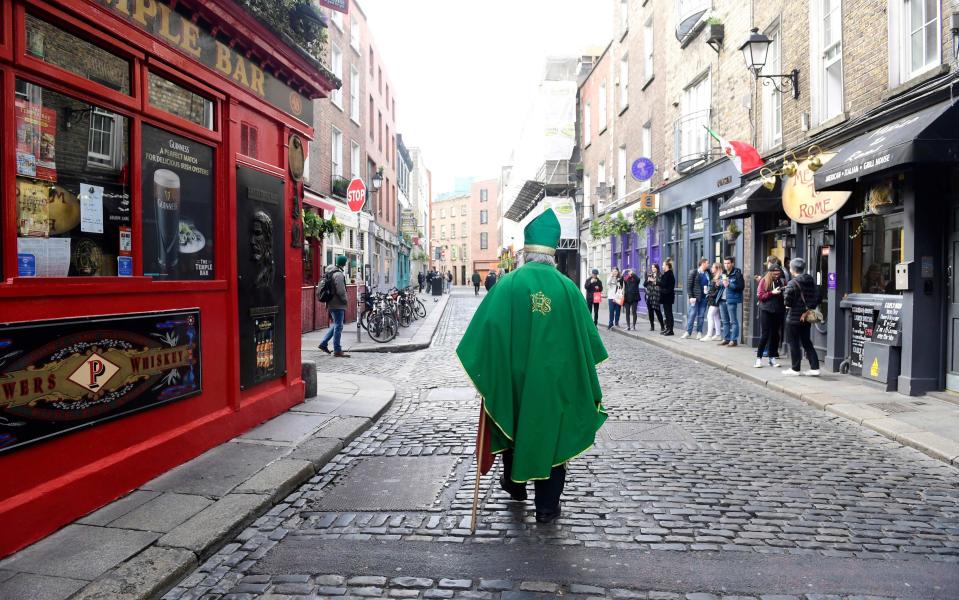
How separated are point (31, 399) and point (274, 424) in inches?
116

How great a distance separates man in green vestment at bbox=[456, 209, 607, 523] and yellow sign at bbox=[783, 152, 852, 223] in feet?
25.2

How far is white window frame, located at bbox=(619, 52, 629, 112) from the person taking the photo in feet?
78.9

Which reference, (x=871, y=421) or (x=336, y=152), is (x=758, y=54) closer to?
(x=871, y=421)

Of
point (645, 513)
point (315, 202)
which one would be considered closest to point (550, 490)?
point (645, 513)

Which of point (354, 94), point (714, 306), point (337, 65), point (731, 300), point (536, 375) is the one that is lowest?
point (536, 375)

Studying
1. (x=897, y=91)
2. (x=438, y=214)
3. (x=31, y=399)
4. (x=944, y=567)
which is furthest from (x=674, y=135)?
(x=438, y=214)

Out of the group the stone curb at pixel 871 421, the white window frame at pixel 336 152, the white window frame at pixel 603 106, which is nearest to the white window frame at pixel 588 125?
the white window frame at pixel 603 106

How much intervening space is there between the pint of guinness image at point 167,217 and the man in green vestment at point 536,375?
2.63m

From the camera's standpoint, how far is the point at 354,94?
2486cm

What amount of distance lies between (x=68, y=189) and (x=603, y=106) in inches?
1022

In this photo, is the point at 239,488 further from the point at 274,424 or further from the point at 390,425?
the point at 390,425

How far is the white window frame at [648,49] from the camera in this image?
834 inches

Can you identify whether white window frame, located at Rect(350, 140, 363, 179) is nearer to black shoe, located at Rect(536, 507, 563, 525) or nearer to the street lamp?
the street lamp

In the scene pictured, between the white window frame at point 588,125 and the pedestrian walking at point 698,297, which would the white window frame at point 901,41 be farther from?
the white window frame at point 588,125
